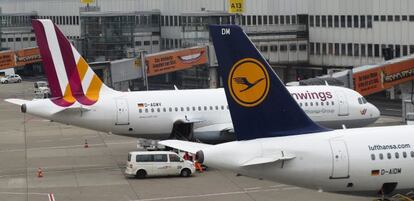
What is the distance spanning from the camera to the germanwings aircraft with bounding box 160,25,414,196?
30.4 metres

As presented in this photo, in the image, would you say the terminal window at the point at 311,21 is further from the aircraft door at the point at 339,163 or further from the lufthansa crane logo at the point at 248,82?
the lufthansa crane logo at the point at 248,82

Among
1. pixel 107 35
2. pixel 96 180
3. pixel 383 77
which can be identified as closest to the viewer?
pixel 96 180

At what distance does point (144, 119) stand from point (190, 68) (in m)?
45.7

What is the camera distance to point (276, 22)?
10025cm

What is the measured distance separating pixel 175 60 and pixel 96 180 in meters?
47.0

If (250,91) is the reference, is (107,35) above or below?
below

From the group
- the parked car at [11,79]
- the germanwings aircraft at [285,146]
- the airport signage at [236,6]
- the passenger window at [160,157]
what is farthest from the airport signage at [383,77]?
the parked car at [11,79]

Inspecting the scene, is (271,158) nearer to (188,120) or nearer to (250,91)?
(250,91)

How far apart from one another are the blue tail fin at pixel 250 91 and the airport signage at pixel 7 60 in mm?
89602

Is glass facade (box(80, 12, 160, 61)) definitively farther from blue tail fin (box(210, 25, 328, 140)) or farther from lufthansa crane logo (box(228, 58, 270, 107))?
lufthansa crane logo (box(228, 58, 270, 107))

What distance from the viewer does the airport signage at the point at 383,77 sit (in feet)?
255

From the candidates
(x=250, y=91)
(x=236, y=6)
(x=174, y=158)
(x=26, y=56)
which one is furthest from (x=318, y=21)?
(x=250, y=91)

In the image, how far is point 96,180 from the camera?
46125mm

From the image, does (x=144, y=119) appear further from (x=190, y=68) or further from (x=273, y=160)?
(x=190, y=68)
